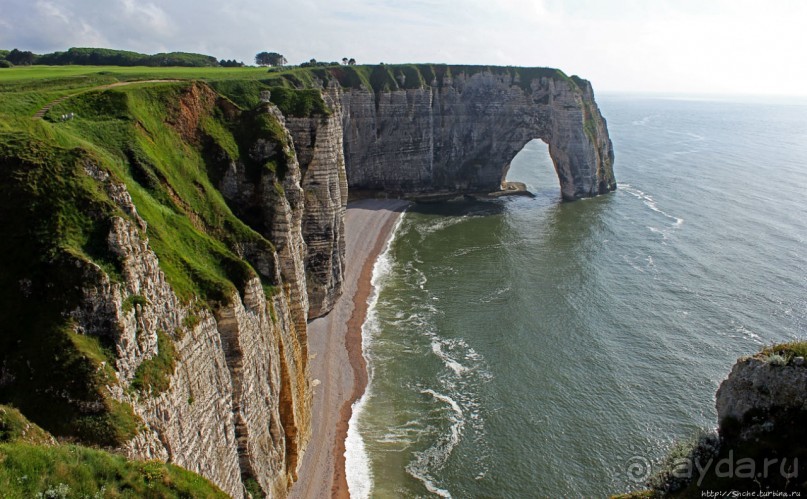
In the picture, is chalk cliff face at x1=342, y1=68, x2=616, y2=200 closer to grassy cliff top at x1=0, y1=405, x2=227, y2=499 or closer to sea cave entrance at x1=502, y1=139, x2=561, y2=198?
sea cave entrance at x1=502, y1=139, x2=561, y2=198

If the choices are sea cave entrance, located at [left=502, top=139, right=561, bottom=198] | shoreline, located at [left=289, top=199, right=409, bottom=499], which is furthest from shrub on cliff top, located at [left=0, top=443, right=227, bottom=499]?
sea cave entrance, located at [left=502, top=139, right=561, bottom=198]

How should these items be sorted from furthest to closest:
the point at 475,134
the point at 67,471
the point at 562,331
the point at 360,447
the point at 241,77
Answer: the point at 475,134 < the point at 241,77 < the point at 562,331 < the point at 360,447 < the point at 67,471

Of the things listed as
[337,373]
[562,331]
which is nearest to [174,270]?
[337,373]

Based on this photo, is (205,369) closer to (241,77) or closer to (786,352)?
(786,352)

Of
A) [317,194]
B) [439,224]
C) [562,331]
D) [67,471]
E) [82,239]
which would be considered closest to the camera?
[67,471]

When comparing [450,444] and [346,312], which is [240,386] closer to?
[450,444]

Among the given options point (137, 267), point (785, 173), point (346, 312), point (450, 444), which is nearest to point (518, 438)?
point (450, 444)
